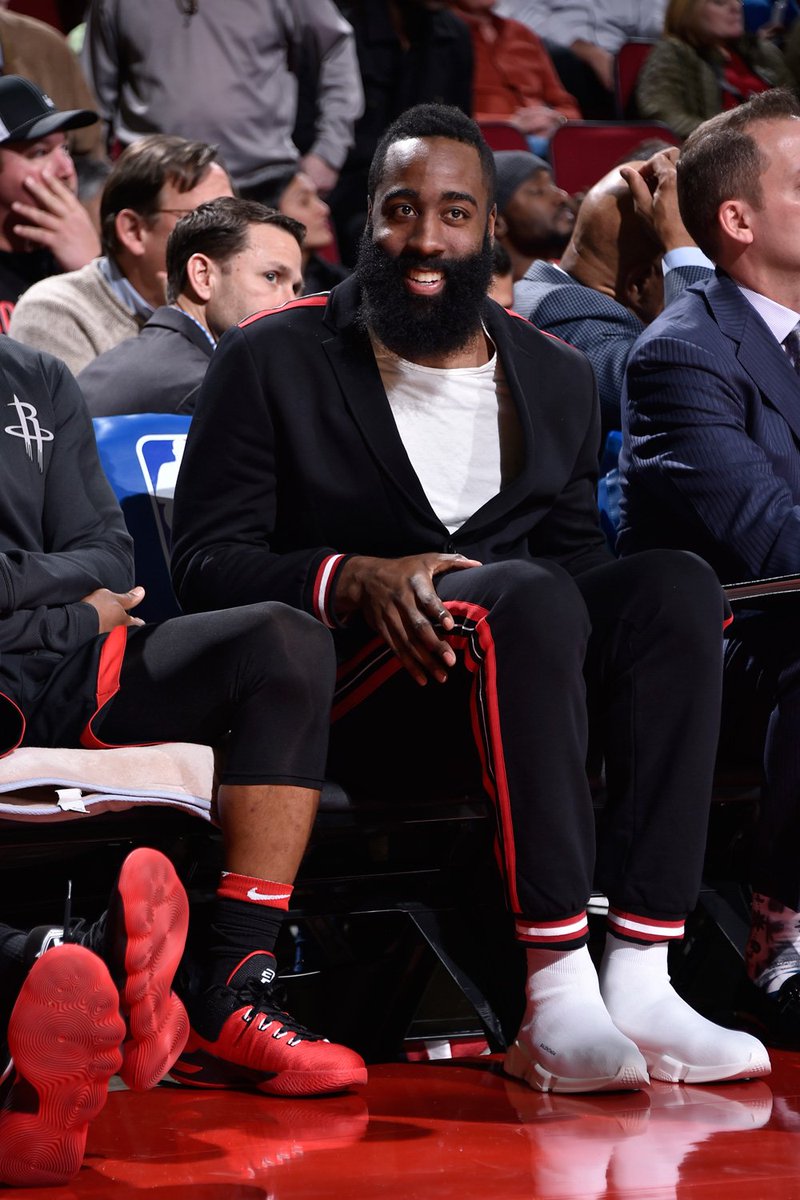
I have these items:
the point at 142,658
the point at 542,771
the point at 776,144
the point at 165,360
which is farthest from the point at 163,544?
the point at 776,144

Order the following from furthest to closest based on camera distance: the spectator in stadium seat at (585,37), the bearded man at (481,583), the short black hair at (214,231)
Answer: the spectator in stadium seat at (585,37) < the short black hair at (214,231) < the bearded man at (481,583)

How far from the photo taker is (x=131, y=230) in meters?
3.48

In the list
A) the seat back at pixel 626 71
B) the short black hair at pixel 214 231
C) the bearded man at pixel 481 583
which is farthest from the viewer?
the seat back at pixel 626 71

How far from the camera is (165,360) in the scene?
2.95 meters

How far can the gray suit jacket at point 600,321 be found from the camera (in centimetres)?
298

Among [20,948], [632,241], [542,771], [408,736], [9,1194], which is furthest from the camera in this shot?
[632,241]

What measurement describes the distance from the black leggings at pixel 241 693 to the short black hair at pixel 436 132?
0.87 metres

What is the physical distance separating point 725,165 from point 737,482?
2.28 ft

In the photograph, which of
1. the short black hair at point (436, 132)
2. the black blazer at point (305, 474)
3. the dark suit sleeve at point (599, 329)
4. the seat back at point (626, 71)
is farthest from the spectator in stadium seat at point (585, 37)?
the black blazer at point (305, 474)

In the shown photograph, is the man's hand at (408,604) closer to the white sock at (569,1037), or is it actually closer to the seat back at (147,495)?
the white sock at (569,1037)

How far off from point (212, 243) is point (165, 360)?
0.34 meters

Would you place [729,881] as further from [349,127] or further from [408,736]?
[349,127]

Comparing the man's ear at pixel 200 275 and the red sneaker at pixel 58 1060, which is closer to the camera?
the red sneaker at pixel 58 1060

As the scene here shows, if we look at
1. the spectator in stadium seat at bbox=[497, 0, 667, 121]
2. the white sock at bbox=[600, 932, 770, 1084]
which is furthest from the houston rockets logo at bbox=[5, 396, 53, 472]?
the spectator in stadium seat at bbox=[497, 0, 667, 121]
